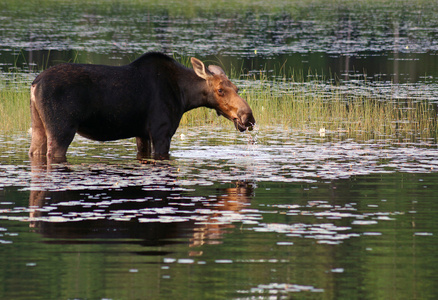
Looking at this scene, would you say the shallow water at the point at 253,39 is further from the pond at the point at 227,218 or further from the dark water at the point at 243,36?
the pond at the point at 227,218

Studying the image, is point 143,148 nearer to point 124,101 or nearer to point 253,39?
point 124,101

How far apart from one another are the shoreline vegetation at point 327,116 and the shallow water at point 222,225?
3.06 meters

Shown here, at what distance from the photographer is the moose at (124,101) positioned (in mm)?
14750

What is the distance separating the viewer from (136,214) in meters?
11.2

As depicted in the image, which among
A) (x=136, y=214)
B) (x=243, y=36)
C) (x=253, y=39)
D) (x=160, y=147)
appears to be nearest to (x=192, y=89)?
(x=160, y=147)

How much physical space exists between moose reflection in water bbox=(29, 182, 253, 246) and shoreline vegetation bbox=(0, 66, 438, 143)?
24.4 feet

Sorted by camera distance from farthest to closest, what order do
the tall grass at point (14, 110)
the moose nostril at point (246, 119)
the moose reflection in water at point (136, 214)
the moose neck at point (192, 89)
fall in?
the tall grass at point (14, 110), the moose neck at point (192, 89), the moose nostril at point (246, 119), the moose reflection in water at point (136, 214)

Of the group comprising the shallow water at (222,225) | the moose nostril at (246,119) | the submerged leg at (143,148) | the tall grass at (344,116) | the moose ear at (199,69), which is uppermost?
the moose ear at (199,69)

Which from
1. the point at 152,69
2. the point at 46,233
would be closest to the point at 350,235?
the point at 46,233

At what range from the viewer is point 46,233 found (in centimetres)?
1009

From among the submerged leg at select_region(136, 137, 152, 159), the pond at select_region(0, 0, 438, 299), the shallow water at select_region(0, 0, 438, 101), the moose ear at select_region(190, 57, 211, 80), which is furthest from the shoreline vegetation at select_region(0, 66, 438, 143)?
the submerged leg at select_region(136, 137, 152, 159)

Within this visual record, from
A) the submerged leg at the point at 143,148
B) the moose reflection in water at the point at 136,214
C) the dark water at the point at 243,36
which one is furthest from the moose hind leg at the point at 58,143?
the dark water at the point at 243,36

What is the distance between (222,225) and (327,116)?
12084 mm

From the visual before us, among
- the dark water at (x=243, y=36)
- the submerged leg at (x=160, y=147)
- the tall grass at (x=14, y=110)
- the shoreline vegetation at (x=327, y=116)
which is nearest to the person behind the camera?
the submerged leg at (x=160, y=147)
